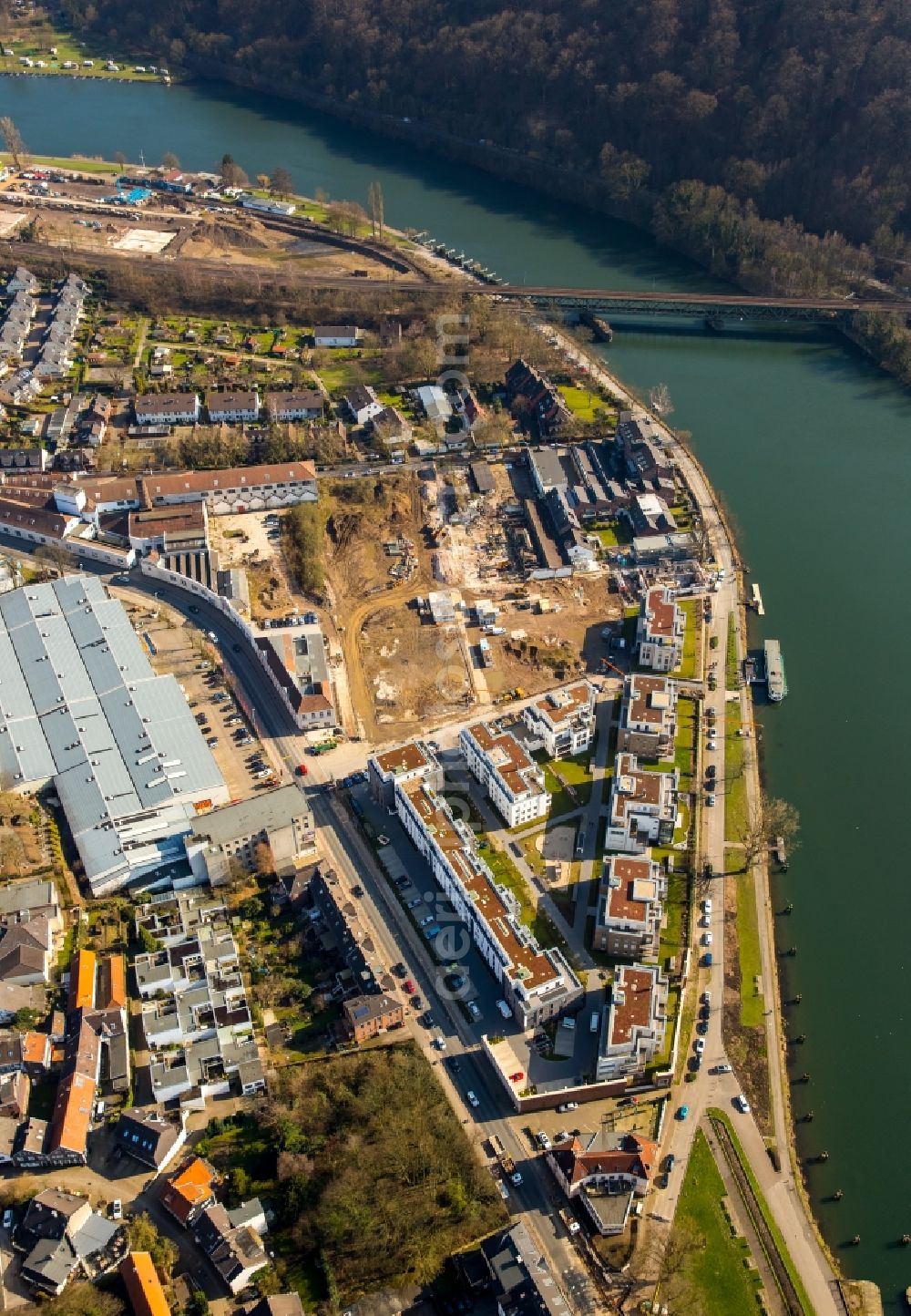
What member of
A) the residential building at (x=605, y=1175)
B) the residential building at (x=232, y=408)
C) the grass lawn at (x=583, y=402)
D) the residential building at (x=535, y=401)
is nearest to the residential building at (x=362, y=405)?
the residential building at (x=232, y=408)

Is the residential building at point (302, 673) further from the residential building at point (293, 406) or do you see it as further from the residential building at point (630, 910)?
the residential building at point (293, 406)

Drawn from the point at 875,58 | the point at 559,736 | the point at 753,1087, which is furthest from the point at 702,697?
the point at 875,58

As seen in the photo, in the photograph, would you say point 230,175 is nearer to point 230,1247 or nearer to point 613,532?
point 613,532

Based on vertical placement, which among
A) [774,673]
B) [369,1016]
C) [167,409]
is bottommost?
[369,1016]

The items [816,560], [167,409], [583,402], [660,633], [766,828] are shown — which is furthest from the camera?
[583,402]

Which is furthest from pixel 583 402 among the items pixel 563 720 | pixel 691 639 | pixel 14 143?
pixel 14 143

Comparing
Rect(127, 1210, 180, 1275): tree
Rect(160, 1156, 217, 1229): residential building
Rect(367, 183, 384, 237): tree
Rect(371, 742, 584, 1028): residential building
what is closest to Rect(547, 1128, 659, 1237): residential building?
Rect(371, 742, 584, 1028): residential building

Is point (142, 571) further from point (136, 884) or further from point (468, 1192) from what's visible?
point (468, 1192)
